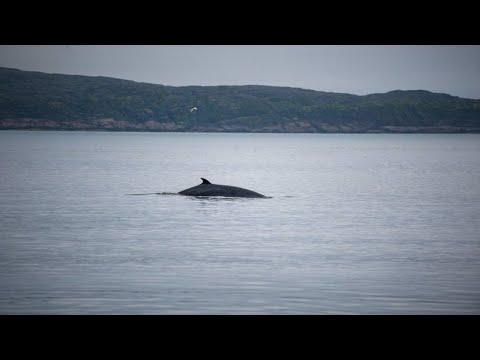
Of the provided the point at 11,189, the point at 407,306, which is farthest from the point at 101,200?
the point at 407,306

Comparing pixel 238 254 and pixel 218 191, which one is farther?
pixel 218 191

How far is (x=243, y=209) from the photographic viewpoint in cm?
3259

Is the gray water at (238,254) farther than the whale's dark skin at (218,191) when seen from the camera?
No

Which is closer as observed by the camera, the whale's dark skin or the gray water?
the gray water

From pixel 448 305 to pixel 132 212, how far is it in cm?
1831
